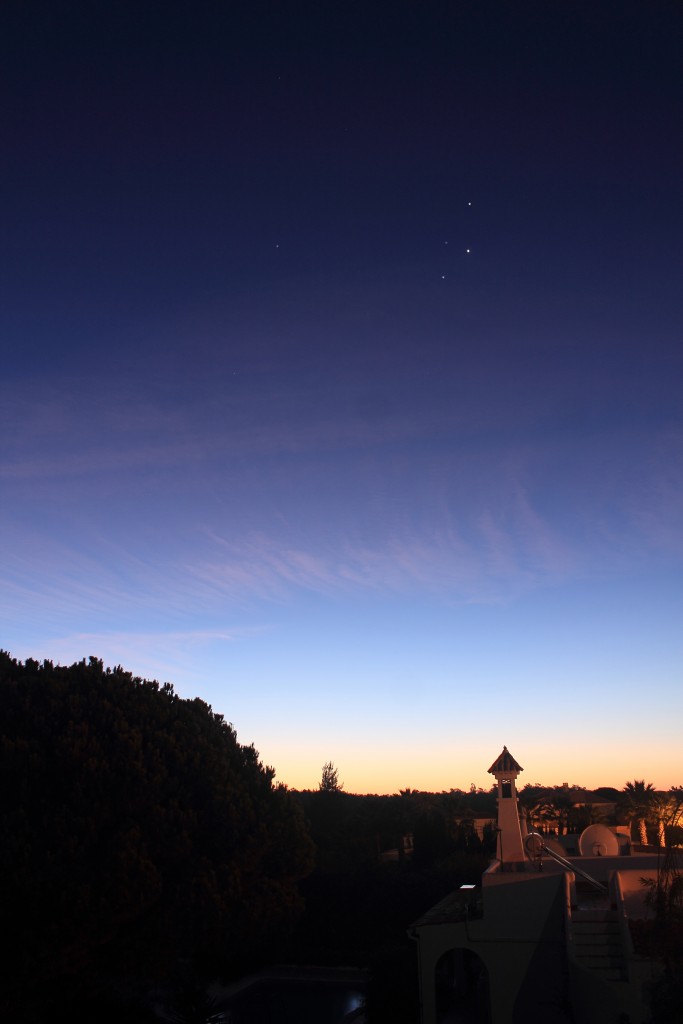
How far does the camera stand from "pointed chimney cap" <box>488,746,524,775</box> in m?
19.6

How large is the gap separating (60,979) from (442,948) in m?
8.47

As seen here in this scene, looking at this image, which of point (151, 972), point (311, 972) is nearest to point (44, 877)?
point (151, 972)

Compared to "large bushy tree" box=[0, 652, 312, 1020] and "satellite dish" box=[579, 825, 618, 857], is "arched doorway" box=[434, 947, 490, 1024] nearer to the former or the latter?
"satellite dish" box=[579, 825, 618, 857]

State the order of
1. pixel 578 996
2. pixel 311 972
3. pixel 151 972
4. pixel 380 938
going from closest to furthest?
pixel 578 996
pixel 151 972
pixel 311 972
pixel 380 938

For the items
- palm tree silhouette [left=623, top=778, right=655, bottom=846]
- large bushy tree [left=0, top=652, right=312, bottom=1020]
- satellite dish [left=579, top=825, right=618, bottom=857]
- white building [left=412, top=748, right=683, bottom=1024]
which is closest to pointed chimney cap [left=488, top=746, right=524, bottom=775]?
white building [left=412, top=748, right=683, bottom=1024]

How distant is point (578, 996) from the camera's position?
49.8 feet

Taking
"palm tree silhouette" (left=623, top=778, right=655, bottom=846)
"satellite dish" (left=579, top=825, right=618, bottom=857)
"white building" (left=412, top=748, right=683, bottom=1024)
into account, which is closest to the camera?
"white building" (left=412, top=748, right=683, bottom=1024)

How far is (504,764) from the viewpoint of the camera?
1966 centimetres

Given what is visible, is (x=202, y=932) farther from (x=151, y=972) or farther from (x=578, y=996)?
(x=578, y=996)

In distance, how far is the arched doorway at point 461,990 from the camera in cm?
1905

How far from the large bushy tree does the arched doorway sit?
4.49 m

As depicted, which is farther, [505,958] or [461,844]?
[461,844]

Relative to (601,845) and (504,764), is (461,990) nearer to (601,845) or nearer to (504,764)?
(601,845)

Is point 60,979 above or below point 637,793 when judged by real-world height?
below
